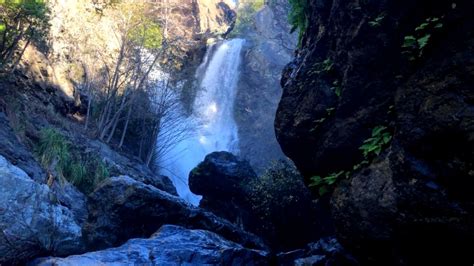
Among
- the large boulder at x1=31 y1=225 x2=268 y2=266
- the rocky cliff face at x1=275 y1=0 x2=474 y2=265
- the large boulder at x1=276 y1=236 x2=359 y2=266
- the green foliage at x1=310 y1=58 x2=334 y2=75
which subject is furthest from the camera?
the large boulder at x1=276 y1=236 x2=359 y2=266

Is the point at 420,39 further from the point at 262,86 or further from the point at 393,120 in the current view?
the point at 262,86

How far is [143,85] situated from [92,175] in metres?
7.51

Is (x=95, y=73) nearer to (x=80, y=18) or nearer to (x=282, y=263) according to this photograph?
(x=80, y=18)

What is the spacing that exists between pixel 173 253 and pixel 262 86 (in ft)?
72.5

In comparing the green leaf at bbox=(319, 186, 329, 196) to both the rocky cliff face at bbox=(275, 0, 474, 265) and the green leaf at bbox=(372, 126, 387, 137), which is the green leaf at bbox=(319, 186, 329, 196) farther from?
the green leaf at bbox=(372, 126, 387, 137)

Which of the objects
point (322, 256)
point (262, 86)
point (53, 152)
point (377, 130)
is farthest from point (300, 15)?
point (262, 86)

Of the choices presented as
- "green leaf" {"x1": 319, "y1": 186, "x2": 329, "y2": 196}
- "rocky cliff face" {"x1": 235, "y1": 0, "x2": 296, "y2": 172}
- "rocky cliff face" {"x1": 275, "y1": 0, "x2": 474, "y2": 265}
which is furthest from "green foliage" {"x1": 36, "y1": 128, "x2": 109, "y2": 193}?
"rocky cliff face" {"x1": 235, "y1": 0, "x2": 296, "y2": 172}

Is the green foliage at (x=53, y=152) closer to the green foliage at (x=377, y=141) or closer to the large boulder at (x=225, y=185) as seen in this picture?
the large boulder at (x=225, y=185)

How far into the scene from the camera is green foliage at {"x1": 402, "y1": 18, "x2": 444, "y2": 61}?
15.2 feet

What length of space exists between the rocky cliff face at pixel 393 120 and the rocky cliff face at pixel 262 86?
16914 mm

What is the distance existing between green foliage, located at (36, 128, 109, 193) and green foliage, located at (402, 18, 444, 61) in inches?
314

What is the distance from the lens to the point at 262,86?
2831 cm

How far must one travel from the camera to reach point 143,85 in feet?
59.1

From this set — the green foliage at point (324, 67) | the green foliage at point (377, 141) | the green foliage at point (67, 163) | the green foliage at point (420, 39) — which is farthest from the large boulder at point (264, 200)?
the green foliage at point (420, 39)
